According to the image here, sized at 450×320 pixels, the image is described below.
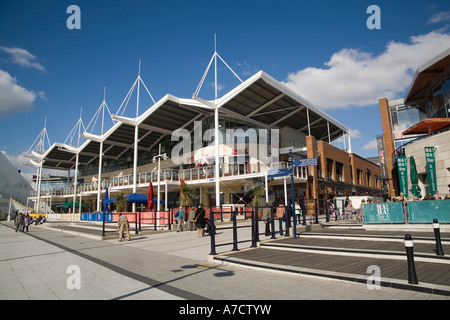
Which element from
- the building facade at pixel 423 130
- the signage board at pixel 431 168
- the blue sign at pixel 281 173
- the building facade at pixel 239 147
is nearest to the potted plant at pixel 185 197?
the building facade at pixel 239 147

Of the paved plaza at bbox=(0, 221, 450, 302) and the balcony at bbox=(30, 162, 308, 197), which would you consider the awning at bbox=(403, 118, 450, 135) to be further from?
the paved plaza at bbox=(0, 221, 450, 302)

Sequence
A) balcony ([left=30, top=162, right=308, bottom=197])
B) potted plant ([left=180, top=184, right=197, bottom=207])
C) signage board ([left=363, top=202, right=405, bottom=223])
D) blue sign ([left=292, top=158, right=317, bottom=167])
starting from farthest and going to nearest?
balcony ([left=30, top=162, right=308, bottom=197]), potted plant ([left=180, top=184, right=197, bottom=207]), blue sign ([left=292, top=158, right=317, bottom=167]), signage board ([left=363, top=202, right=405, bottom=223])

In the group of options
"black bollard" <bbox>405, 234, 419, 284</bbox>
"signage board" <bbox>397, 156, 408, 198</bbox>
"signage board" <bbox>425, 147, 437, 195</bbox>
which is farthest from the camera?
"signage board" <bbox>397, 156, 408, 198</bbox>

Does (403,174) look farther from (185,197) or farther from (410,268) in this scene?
(410,268)

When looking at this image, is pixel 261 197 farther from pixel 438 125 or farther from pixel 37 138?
pixel 37 138

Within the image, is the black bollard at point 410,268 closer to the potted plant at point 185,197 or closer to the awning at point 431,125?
the awning at point 431,125

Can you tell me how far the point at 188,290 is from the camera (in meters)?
5.22

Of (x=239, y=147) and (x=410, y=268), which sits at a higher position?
(x=239, y=147)

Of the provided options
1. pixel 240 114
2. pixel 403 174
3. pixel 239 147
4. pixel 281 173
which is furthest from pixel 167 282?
pixel 239 147

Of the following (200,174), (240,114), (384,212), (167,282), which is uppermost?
(240,114)

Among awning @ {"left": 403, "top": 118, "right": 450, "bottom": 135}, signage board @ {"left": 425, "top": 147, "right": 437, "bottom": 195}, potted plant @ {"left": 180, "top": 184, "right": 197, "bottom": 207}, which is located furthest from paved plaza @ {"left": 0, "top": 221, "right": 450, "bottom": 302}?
awning @ {"left": 403, "top": 118, "right": 450, "bottom": 135}

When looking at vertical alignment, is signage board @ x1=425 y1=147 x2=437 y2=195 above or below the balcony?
below
